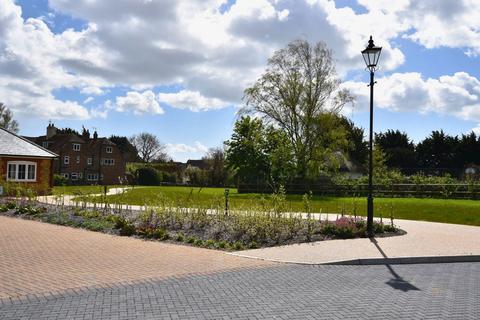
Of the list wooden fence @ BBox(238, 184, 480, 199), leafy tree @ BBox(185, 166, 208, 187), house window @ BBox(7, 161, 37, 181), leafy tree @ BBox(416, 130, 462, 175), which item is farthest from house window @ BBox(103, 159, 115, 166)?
leafy tree @ BBox(416, 130, 462, 175)

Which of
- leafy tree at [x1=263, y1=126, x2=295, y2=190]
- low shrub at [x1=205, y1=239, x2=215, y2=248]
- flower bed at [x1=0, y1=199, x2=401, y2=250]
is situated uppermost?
leafy tree at [x1=263, y1=126, x2=295, y2=190]

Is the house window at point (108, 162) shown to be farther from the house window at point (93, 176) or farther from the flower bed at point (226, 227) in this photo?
the flower bed at point (226, 227)

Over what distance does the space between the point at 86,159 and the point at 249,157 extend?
97.2 ft

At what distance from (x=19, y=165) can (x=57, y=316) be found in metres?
26.7

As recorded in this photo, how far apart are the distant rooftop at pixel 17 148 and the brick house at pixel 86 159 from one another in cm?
3078

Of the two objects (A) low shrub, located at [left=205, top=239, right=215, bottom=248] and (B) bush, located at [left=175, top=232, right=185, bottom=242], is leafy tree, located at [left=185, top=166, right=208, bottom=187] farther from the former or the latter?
(A) low shrub, located at [left=205, top=239, right=215, bottom=248]

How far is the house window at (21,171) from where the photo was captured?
28.8 meters

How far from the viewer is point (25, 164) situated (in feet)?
97.0

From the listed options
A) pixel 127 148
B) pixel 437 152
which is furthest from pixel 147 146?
pixel 437 152

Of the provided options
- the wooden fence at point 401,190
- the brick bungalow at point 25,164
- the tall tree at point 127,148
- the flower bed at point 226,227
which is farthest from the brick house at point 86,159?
the flower bed at point 226,227

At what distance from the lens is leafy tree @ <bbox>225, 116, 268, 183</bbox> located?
4556 centimetres

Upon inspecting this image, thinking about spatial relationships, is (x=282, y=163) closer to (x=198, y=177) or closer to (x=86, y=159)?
(x=198, y=177)

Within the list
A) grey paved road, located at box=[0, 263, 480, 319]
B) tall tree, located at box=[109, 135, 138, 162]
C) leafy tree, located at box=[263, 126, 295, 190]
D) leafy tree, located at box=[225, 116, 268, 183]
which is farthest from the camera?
tall tree, located at box=[109, 135, 138, 162]

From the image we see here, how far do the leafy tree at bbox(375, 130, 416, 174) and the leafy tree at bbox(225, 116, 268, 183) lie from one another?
23867mm
